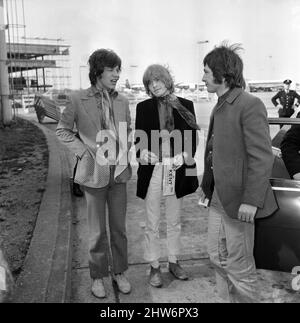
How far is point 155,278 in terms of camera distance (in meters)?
3.30

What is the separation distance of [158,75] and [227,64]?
2.79 ft

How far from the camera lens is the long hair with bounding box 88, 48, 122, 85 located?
292 cm

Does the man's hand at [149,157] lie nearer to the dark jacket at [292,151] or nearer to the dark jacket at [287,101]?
the dark jacket at [292,151]

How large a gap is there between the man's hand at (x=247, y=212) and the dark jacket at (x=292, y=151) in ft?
2.08

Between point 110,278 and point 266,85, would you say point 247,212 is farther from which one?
point 266,85

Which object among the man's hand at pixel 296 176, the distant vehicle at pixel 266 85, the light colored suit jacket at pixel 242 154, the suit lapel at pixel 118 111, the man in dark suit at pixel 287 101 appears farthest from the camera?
the distant vehicle at pixel 266 85

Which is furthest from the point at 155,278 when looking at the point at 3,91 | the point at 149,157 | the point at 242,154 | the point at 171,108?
the point at 3,91

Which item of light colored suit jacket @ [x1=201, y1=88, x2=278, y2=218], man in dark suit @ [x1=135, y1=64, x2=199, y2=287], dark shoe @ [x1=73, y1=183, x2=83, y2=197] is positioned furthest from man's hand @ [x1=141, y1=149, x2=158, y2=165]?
dark shoe @ [x1=73, y1=183, x2=83, y2=197]

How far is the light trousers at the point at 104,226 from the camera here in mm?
3080

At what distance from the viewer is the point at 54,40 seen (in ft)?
174

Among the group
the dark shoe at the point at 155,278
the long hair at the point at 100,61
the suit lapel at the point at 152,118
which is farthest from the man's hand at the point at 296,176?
the long hair at the point at 100,61

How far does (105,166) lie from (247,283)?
1.27m
